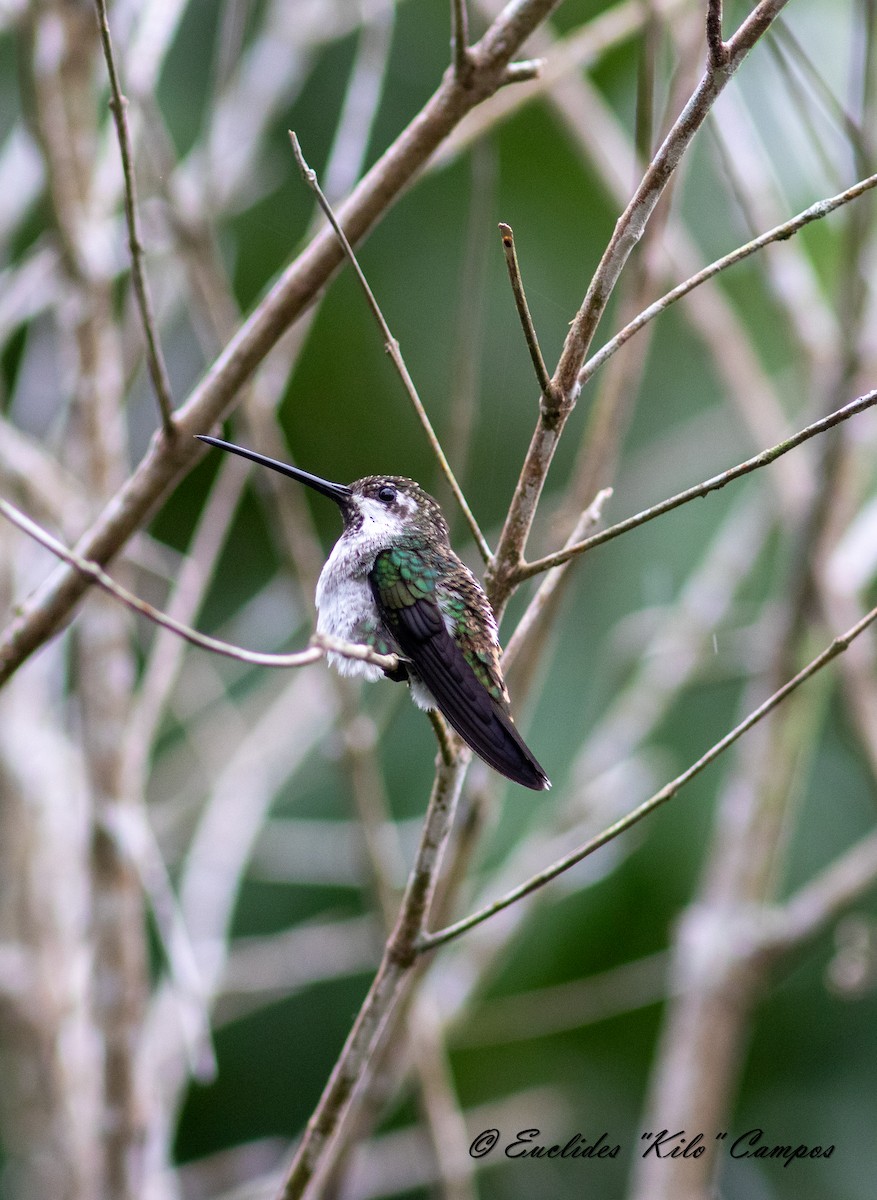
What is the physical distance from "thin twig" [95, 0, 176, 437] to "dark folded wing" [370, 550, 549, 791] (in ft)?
1.88

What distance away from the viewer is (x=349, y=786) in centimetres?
404

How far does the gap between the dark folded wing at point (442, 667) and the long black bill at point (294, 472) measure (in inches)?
7.1

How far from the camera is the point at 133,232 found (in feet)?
8.28

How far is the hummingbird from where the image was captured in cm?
213

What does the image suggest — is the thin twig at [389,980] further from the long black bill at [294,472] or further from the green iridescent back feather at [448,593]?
the long black bill at [294,472]

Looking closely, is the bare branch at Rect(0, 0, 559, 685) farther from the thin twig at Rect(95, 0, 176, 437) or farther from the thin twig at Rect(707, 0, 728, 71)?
the thin twig at Rect(707, 0, 728, 71)

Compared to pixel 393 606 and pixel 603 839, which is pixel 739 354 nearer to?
pixel 393 606

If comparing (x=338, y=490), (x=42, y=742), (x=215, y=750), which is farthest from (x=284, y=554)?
(x=215, y=750)

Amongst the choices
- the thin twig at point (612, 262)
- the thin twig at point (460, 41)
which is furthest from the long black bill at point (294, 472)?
the thin twig at point (460, 41)

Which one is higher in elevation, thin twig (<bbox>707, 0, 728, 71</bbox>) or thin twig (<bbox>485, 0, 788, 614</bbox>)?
thin twig (<bbox>707, 0, 728, 71</bbox>)

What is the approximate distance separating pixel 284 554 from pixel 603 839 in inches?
93.0

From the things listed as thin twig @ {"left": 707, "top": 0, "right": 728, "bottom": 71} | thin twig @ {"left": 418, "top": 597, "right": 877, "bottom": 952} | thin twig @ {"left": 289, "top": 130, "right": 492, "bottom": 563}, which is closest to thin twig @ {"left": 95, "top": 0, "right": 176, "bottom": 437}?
thin twig @ {"left": 289, "top": 130, "right": 492, "bottom": 563}

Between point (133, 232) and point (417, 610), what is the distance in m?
0.94

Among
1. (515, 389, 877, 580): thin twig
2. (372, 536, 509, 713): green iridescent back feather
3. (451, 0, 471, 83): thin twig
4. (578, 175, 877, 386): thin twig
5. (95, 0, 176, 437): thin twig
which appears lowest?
(515, 389, 877, 580): thin twig
